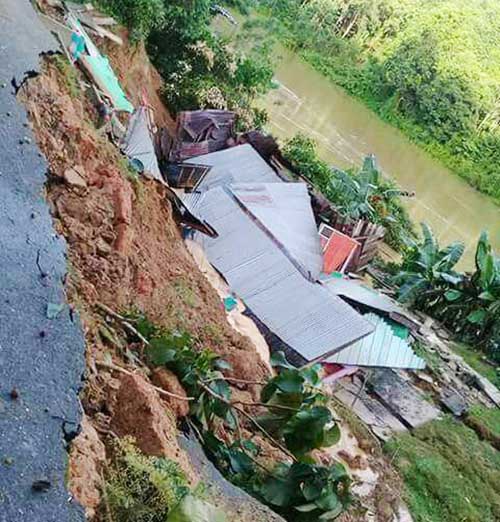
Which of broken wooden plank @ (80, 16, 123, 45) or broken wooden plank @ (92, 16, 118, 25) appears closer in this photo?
broken wooden plank @ (80, 16, 123, 45)

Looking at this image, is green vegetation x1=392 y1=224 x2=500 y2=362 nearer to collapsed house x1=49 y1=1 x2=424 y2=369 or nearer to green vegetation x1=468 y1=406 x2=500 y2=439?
collapsed house x1=49 y1=1 x2=424 y2=369

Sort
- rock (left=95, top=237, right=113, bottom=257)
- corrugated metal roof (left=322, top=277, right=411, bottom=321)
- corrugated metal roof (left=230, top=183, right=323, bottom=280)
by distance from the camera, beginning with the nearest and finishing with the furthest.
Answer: rock (left=95, top=237, right=113, bottom=257), corrugated metal roof (left=230, top=183, right=323, bottom=280), corrugated metal roof (left=322, top=277, right=411, bottom=321)

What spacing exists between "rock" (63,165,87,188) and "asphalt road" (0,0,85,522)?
321 mm

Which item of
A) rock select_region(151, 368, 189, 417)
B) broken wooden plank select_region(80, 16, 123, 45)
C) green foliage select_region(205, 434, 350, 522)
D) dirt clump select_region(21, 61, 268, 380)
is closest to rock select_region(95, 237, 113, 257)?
dirt clump select_region(21, 61, 268, 380)

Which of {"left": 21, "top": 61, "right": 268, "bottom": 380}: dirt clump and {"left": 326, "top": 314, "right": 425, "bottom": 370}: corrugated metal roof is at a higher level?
{"left": 21, "top": 61, "right": 268, "bottom": 380}: dirt clump

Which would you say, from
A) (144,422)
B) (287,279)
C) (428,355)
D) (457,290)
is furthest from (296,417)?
(457,290)

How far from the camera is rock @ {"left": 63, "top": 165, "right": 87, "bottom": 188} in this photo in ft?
16.1

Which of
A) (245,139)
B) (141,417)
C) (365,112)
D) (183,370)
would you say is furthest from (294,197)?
(365,112)

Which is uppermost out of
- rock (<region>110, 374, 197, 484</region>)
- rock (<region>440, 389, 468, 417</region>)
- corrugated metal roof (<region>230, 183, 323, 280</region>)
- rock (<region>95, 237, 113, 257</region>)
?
rock (<region>110, 374, 197, 484</region>)

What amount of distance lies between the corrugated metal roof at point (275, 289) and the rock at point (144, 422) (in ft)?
18.6

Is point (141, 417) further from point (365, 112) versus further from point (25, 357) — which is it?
point (365, 112)

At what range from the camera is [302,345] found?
30.6 feet

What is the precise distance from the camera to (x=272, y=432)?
15.5 feet

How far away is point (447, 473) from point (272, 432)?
5.36m
